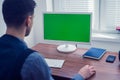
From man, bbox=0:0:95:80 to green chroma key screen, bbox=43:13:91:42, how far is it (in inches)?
30.3

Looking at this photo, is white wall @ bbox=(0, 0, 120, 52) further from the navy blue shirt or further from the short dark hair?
the navy blue shirt

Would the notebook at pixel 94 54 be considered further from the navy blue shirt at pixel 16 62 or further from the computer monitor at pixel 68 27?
the navy blue shirt at pixel 16 62

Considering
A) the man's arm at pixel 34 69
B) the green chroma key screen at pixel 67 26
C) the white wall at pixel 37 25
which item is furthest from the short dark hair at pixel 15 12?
the white wall at pixel 37 25

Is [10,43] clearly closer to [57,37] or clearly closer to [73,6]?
[57,37]

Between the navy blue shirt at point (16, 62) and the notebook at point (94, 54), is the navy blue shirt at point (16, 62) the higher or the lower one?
the higher one

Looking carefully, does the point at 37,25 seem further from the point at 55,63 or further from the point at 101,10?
the point at 55,63

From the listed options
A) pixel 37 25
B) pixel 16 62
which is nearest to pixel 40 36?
pixel 37 25

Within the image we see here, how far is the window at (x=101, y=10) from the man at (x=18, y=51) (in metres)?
1.49

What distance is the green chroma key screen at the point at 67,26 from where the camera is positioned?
5.99 ft

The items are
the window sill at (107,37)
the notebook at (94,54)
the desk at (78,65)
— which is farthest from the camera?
the window sill at (107,37)

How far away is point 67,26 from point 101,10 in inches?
30.8

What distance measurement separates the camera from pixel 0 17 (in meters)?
2.00

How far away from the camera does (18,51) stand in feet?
3.14

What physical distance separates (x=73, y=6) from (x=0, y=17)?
998 millimetres
